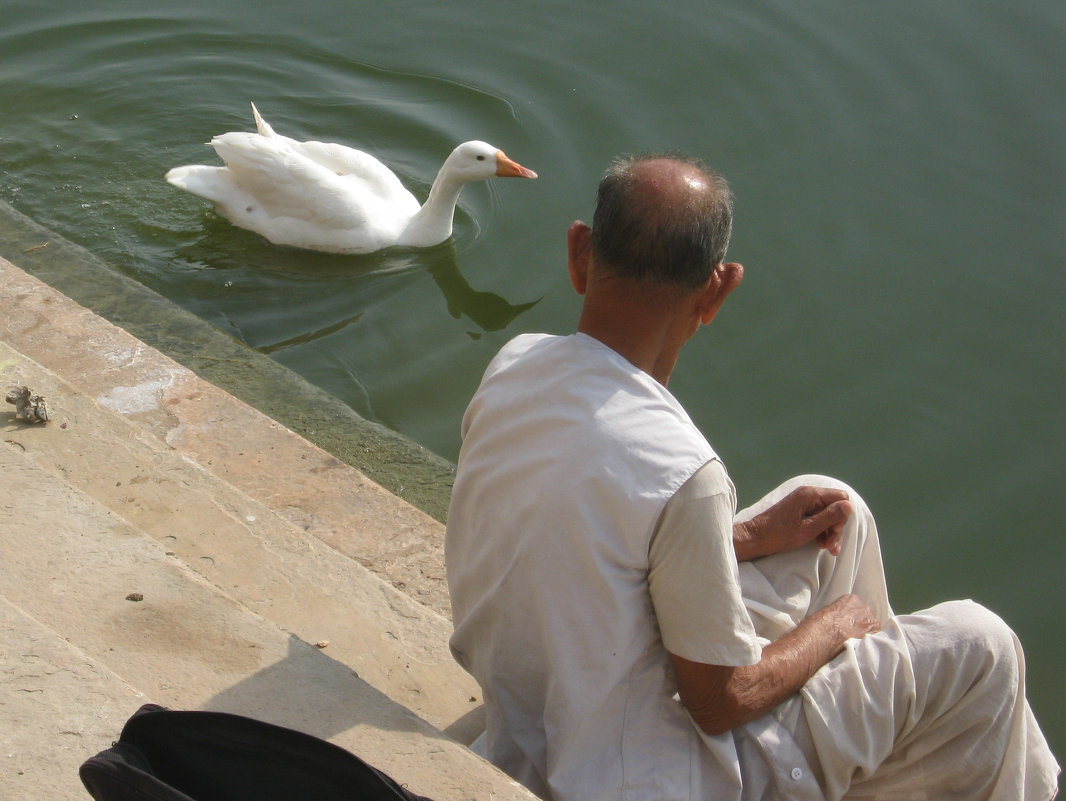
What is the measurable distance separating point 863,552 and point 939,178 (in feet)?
15.2

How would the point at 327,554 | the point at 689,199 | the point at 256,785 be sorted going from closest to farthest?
the point at 256,785 → the point at 689,199 → the point at 327,554

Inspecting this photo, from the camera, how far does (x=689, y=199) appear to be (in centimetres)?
212

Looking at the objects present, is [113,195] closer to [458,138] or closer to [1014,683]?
[458,138]

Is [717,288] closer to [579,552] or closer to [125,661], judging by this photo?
[579,552]

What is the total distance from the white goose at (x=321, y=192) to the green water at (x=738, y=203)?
0.15 m

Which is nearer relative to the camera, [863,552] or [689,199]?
[689,199]

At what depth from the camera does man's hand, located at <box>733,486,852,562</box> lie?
2.59 metres

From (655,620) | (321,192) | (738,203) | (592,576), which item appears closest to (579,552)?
(592,576)

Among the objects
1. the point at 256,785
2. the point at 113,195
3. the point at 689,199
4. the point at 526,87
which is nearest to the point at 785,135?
the point at 526,87

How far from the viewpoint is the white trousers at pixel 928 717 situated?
2.28m

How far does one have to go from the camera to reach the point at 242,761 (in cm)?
169

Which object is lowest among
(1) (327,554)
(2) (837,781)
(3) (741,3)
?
(1) (327,554)

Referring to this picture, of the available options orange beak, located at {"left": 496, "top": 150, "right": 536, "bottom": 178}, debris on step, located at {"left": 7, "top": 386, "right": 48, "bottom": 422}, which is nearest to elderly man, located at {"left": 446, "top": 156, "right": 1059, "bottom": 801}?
debris on step, located at {"left": 7, "top": 386, "right": 48, "bottom": 422}

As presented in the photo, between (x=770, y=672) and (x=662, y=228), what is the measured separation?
87cm
